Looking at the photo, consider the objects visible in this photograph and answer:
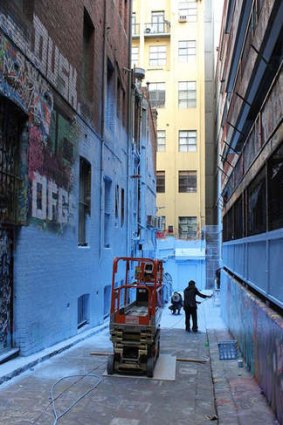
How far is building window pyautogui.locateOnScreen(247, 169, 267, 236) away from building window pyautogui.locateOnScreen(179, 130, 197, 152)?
122 ft

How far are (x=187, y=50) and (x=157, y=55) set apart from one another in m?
3.01

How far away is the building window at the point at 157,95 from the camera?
48.1 meters

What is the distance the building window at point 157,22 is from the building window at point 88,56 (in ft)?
115

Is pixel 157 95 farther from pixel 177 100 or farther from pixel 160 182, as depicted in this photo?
pixel 160 182

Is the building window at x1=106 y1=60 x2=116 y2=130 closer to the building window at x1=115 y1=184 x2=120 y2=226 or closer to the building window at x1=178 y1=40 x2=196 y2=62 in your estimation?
the building window at x1=115 y1=184 x2=120 y2=226

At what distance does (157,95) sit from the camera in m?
48.2

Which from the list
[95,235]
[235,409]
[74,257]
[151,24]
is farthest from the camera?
[151,24]

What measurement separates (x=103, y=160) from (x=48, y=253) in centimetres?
673

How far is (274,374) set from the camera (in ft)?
21.1

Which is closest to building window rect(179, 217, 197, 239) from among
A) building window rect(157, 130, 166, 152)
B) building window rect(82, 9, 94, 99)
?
building window rect(157, 130, 166, 152)

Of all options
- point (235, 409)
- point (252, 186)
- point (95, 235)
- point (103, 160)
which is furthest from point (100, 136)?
point (235, 409)

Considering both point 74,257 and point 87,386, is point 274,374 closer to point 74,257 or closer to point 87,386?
point 87,386

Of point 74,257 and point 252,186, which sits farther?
point 74,257

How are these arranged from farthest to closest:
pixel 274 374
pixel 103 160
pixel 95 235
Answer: pixel 103 160
pixel 95 235
pixel 274 374
